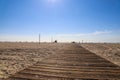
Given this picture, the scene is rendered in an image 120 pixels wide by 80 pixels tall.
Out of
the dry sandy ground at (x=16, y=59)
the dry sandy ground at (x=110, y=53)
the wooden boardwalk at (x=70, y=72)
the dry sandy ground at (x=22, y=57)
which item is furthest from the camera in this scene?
the dry sandy ground at (x=110, y=53)

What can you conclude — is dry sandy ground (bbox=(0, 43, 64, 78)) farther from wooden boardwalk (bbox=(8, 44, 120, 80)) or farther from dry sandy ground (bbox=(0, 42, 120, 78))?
wooden boardwalk (bbox=(8, 44, 120, 80))

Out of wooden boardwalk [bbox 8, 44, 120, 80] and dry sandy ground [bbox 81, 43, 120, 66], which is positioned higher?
wooden boardwalk [bbox 8, 44, 120, 80]

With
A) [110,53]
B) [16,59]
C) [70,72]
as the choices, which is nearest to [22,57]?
[16,59]

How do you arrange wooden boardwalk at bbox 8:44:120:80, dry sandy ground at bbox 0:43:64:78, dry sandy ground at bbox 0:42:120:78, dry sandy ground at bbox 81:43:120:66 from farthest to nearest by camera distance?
dry sandy ground at bbox 81:43:120:66 < dry sandy ground at bbox 0:42:120:78 < dry sandy ground at bbox 0:43:64:78 < wooden boardwalk at bbox 8:44:120:80

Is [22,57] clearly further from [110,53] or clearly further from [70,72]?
[110,53]

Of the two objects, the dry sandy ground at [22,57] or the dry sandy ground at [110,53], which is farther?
the dry sandy ground at [110,53]

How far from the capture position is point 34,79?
4367 millimetres

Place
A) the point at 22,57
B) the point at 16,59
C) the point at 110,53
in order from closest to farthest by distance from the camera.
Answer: the point at 16,59, the point at 22,57, the point at 110,53

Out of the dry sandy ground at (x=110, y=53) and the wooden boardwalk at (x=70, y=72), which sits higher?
the wooden boardwalk at (x=70, y=72)

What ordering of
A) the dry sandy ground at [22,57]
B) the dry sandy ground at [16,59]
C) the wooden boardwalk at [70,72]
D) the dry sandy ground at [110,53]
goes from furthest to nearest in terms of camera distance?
1. the dry sandy ground at [110,53]
2. the dry sandy ground at [22,57]
3. the dry sandy ground at [16,59]
4. the wooden boardwalk at [70,72]

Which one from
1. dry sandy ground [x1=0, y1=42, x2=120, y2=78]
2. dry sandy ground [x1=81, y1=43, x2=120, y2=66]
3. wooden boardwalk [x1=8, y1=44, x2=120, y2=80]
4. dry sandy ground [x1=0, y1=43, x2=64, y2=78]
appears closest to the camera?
wooden boardwalk [x1=8, y1=44, x2=120, y2=80]

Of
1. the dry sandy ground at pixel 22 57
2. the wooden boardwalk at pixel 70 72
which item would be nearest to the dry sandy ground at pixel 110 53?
the dry sandy ground at pixel 22 57

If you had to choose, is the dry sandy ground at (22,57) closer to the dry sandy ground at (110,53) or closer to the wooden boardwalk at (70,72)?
the dry sandy ground at (110,53)

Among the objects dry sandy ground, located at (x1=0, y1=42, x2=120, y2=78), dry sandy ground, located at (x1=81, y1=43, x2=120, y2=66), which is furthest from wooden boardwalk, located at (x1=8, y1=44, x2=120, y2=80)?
dry sandy ground, located at (x1=81, y1=43, x2=120, y2=66)
